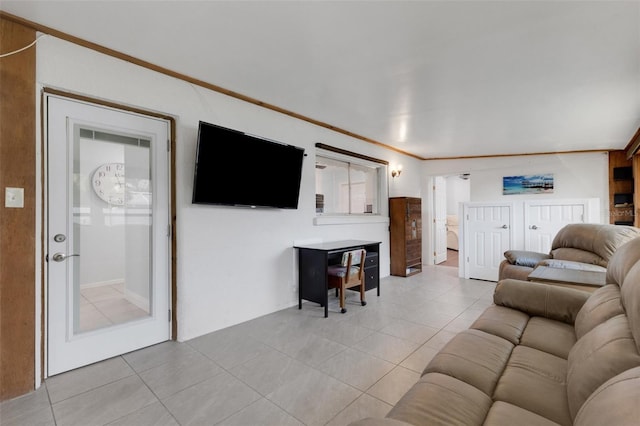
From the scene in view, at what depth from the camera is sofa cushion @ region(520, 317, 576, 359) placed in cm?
157

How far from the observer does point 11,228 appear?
1.97m

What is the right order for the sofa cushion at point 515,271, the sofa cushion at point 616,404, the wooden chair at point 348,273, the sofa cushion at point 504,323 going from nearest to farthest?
the sofa cushion at point 616,404 → the sofa cushion at point 504,323 → the wooden chair at point 348,273 → the sofa cushion at point 515,271

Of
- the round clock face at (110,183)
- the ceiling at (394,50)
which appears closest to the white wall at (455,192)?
the ceiling at (394,50)

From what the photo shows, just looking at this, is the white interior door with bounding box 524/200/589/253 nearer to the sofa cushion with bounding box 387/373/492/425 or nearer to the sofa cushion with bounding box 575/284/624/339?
the sofa cushion with bounding box 575/284/624/339

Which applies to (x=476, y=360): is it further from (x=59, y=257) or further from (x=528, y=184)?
(x=528, y=184)

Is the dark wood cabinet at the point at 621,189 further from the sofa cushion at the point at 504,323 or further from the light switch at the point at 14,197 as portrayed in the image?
the light switch at the point at 14,197

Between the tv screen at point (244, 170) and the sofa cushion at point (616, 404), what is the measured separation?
9.15 feet

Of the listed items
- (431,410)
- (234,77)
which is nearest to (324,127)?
(234,77)

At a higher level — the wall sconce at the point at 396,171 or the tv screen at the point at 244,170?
the wall sconce at the point at 396,171

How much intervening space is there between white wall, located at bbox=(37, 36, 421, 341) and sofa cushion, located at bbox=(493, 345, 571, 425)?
255 cm

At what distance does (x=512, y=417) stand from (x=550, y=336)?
911mm

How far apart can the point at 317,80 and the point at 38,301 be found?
285 cm

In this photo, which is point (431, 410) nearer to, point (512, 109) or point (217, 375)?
point (217, 375)

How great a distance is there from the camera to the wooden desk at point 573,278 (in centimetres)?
223
